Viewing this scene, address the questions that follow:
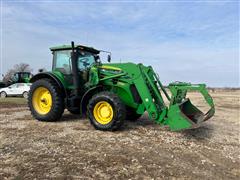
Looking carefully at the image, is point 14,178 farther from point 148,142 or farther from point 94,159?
point 148,142

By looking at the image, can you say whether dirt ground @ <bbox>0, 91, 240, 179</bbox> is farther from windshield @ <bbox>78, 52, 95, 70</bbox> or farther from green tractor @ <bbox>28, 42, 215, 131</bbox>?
windshield @ <bbox>78, 52, 95, 70</bbox>

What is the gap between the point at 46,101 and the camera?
9.80 m

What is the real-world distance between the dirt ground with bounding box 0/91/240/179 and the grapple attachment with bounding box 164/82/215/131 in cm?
47

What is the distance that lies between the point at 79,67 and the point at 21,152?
4055 millimetres

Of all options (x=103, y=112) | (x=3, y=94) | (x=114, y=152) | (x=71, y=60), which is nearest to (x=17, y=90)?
(x=3, y=94)

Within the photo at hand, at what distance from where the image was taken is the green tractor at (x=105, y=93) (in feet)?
25.5

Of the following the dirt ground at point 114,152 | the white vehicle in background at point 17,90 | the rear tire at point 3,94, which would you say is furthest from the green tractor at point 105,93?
the rear tire at point 3,94

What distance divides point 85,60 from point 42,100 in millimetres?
1981

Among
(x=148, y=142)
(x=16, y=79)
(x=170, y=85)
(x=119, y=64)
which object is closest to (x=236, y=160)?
(x=148, y=142)

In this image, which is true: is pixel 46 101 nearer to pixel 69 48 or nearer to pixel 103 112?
pixel 69 48

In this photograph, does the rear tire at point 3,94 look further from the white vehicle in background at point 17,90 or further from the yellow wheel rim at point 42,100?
the yellow wheel rim at point 42,100

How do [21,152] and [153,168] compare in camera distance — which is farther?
[21,152]

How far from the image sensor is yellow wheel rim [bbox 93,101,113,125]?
26.6 ft

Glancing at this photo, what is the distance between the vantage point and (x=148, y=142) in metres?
7.14
